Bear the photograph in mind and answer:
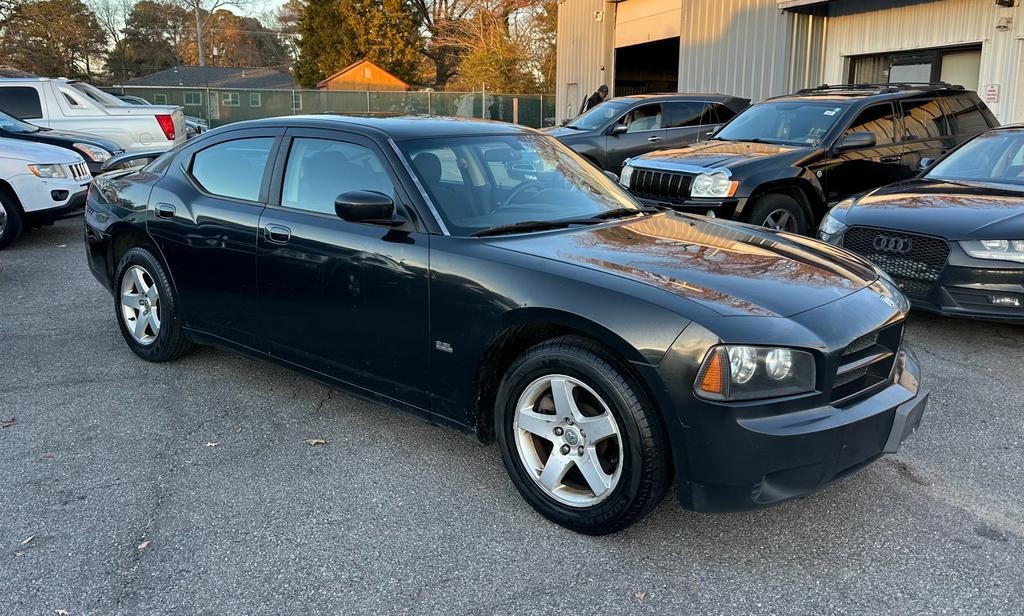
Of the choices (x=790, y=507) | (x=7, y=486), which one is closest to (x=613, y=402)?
(x=790, y=507)

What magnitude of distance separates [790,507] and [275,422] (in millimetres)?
2616

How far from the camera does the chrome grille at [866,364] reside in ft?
9.74

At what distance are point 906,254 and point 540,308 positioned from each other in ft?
12.0

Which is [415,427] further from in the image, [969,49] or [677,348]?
[969,49]

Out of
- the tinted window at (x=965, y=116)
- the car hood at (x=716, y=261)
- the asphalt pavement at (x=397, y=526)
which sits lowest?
the asphalt pavement at (x=397, y=526)

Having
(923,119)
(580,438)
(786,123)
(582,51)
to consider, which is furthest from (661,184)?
(582,51)

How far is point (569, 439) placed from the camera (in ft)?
10.3

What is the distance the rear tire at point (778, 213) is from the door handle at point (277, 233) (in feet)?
15.7

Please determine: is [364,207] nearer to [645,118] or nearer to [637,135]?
[637,135]

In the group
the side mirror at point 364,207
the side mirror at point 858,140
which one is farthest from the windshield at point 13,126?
the side mirror at point 858,140

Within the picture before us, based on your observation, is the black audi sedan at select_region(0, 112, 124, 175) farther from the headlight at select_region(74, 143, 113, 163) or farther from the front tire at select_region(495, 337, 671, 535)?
the front tire at select_region(495, 337, 671, 535)

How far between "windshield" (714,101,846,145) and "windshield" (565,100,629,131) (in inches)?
134

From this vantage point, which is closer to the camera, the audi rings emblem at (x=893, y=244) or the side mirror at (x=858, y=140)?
the audi rings emblem at (x=893, y=244)

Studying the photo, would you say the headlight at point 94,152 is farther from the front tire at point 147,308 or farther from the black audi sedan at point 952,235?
the black audi sedan at point 952,235
